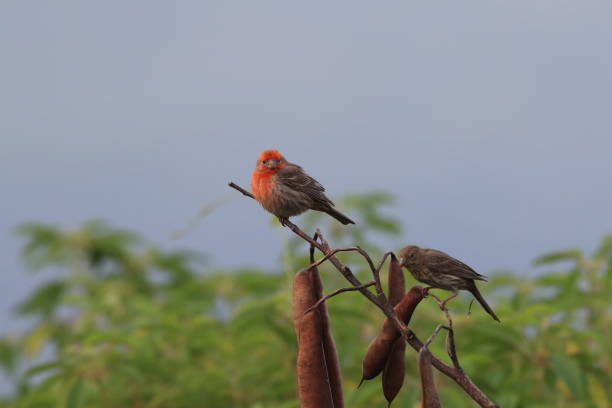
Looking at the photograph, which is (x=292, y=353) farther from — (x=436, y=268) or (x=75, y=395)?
(x=436, y=268)

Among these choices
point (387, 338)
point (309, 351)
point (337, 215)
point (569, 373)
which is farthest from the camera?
point (569, 373)

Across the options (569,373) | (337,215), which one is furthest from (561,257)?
(337,215)

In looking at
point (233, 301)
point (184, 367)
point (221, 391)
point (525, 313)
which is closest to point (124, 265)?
point (233, 301)

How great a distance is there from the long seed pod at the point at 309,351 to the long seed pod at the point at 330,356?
0.12 feet

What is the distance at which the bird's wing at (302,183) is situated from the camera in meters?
5.30

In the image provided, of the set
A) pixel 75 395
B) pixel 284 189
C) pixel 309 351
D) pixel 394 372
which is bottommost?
pixel 394 372

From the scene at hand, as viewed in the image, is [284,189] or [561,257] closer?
[284,189]

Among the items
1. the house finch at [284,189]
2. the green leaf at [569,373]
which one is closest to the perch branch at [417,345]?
the house finch at [284,189]

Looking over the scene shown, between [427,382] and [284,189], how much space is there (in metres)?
2.71

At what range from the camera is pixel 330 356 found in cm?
328

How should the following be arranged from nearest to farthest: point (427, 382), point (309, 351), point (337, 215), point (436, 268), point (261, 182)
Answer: point (427, 382)
point (309, 351)
point (436, 268)
point (337, 215)
point (261, 182)

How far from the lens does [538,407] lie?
612cm

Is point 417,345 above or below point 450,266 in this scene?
below

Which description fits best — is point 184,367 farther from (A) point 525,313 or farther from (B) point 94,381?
(A) point 525,313
